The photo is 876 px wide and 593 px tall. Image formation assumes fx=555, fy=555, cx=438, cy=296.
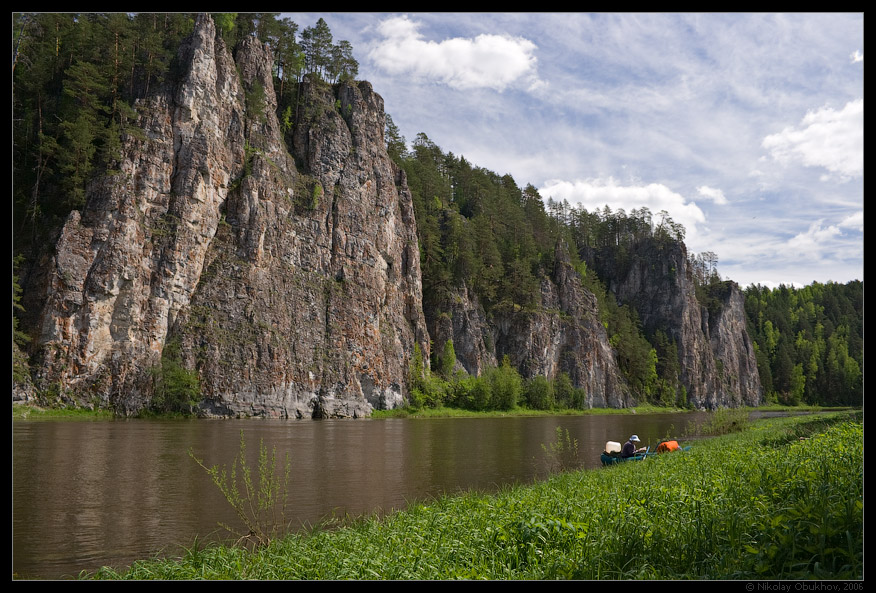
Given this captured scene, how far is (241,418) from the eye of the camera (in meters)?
56.5

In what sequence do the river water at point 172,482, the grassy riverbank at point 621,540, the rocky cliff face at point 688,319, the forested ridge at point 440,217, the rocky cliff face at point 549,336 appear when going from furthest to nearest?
the rocky cliff face at point 688,319 < the rocky cliff face at point 549,336 < the forested ridge at point 440,217 < the river water at point 172,482 < the grassy riverbank at point 621,540

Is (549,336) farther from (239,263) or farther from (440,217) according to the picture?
(239,263)

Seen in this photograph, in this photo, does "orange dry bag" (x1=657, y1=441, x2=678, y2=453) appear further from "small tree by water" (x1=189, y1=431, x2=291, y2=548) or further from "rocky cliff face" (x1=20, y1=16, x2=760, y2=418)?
"rocky cliff face" (x1=20, y1=16, x2=760, y2=418)

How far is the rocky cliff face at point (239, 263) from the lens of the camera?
53.7 metres

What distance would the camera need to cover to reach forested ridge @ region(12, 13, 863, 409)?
5769 centimetres

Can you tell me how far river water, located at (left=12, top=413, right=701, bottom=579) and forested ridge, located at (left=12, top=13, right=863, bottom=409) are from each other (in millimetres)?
12531

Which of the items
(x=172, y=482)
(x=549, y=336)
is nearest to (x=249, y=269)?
(x=172, y=482)

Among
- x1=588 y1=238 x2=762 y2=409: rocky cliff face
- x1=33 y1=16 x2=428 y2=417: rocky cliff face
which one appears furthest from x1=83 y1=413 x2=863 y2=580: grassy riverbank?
x1=588 y1=238 x2=762 y2=409: rocky cliff face

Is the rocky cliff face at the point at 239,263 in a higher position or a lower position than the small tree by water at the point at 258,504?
higher

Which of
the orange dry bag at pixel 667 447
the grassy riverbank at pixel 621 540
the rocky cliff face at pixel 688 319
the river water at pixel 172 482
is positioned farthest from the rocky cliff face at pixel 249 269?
the grassy riverbank at pixel 621 540

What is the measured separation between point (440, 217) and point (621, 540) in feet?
317

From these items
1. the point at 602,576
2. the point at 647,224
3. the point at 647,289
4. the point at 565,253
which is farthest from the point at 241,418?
the point at 647,224

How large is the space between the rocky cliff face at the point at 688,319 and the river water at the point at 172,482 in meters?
106

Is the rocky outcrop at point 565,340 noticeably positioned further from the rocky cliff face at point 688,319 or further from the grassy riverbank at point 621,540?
the grassy riverbank at point 621,540
